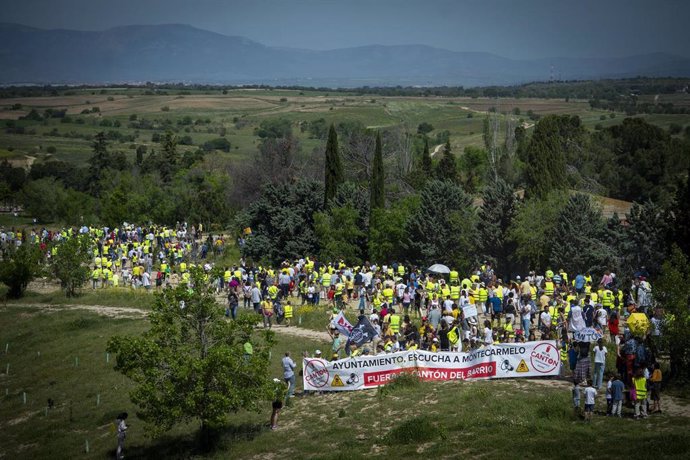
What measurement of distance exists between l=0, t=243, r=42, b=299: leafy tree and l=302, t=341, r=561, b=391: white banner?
1211 inches

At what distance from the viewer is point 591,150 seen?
307 ft

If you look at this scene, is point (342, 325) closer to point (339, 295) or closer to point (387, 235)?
point (339, 295)

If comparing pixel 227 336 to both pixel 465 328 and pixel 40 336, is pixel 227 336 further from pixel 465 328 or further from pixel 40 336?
pixel 40 336

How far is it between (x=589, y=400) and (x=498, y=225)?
30.3 m

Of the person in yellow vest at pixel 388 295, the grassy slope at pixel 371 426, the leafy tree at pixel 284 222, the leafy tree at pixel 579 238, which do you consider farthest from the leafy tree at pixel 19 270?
the leafy tree at pixel 579 238

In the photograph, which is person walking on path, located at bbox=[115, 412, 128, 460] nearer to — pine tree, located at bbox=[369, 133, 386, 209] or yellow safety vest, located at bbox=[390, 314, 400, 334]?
yellow safety vest, located at bbox=[390, 314, 400, 334]

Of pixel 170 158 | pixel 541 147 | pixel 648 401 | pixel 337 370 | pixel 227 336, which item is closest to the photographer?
pixel 648 401

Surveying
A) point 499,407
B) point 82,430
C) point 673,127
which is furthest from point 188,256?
point 673,127

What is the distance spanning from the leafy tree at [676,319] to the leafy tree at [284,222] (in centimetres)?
3553

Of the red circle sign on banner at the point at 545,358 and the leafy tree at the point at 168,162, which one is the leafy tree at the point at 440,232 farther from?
the leafy tree at the point at 168,162

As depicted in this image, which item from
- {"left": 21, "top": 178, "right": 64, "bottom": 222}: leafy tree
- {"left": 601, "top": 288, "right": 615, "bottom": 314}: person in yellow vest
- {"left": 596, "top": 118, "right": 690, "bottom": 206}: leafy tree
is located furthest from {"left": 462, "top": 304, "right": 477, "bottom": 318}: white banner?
{"left": 21, "top": 178, "right": 64, "bottom": 222}: leafy tree

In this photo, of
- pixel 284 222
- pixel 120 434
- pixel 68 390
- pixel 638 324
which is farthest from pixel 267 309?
pixel 284 222

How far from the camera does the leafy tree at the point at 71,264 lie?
48812 millimetres

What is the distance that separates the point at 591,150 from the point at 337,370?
2893 inches
